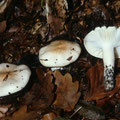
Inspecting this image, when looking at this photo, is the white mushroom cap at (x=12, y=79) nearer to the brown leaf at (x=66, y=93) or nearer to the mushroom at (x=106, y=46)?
the brown leaf at (x=66, y=93)

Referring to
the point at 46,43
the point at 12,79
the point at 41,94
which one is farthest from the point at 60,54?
the point at 12,79

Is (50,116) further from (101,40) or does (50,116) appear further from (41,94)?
(101,40)

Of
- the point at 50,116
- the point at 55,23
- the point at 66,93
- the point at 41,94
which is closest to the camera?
the point at 50,116

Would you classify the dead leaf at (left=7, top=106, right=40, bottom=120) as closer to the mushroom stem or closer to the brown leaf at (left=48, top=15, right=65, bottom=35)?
the mushroom stem

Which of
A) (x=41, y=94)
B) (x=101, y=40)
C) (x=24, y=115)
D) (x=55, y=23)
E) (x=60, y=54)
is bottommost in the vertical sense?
(x=24, y=115)

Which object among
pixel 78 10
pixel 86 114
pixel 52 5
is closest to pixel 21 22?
pixel 52 5

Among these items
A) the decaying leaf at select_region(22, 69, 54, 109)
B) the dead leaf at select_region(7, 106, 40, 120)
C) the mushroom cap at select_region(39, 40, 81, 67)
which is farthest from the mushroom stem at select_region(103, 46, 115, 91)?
the dead leaf at select_region(7, 106, 40, 120)
